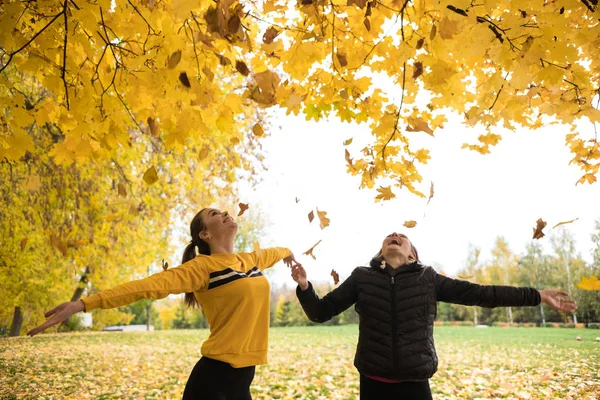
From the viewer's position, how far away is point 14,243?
9.09 meters

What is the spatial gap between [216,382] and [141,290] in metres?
0.57

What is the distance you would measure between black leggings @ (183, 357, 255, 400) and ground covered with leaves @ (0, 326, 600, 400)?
109 inches

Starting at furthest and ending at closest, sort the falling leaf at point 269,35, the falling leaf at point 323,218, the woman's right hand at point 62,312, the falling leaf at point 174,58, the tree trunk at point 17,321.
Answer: the tree trunk at point 17,321
the falling leaf at point 323,218
the falling leaf at point 269,35
the falling leaf at point 174,58
the woman's right hand at point 62,312

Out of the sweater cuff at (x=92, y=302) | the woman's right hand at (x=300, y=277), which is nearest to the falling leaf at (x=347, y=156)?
the woman's right hand at (x=300, y=277)

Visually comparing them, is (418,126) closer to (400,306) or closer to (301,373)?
(400,306)

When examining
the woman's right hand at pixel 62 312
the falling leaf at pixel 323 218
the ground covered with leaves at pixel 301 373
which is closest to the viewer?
the woman's right hand at pixel 62 312

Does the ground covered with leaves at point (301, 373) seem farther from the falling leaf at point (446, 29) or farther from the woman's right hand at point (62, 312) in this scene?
the falling leaf at point (446, 29)

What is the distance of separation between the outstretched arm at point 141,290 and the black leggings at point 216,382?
386 mm

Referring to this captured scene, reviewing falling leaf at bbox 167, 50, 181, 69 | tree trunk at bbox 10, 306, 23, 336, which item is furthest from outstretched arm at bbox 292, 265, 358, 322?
tree trunk at bbox 10, 306, 23, 336

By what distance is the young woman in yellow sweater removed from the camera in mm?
1977

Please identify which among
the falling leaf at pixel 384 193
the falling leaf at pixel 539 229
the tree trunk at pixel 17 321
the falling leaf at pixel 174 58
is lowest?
the tree trunk at pixel 17 321

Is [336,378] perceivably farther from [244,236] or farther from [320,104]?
[244,236]

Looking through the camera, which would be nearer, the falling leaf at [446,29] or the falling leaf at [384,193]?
the falling leaf at [446,29]

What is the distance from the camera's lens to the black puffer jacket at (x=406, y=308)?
Answer: 2146 mm
